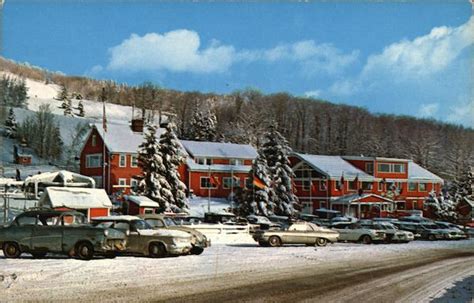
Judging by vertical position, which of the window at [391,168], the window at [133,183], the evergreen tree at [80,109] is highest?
the evergreen tree at [80,109]

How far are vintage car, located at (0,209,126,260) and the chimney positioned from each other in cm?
980

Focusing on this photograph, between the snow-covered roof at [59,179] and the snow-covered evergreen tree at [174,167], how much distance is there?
4707 millimetres

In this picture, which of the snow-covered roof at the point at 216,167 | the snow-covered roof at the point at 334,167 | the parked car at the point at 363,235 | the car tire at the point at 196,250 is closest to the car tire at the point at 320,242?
the parked car at the point at 363,235

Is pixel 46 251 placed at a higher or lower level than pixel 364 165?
lower

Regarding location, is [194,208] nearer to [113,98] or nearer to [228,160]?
[228,160]

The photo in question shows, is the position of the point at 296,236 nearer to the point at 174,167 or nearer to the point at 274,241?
the point at 274,241

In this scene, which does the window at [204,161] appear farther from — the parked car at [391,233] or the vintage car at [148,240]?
the vintage car at [148,240]

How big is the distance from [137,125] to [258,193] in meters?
10.4

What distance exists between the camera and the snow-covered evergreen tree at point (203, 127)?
73.5 ft

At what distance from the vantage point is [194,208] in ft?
112

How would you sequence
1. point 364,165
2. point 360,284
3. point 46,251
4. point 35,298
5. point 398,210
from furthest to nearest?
point 398,210 → point 364,165 → point 46,251 → point 360,284 → point 35,298

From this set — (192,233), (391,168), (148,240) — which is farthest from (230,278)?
(391,168)

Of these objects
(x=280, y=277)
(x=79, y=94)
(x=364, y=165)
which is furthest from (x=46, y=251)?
(x=364, y=165)

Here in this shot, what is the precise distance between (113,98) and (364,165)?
76.8 ft
